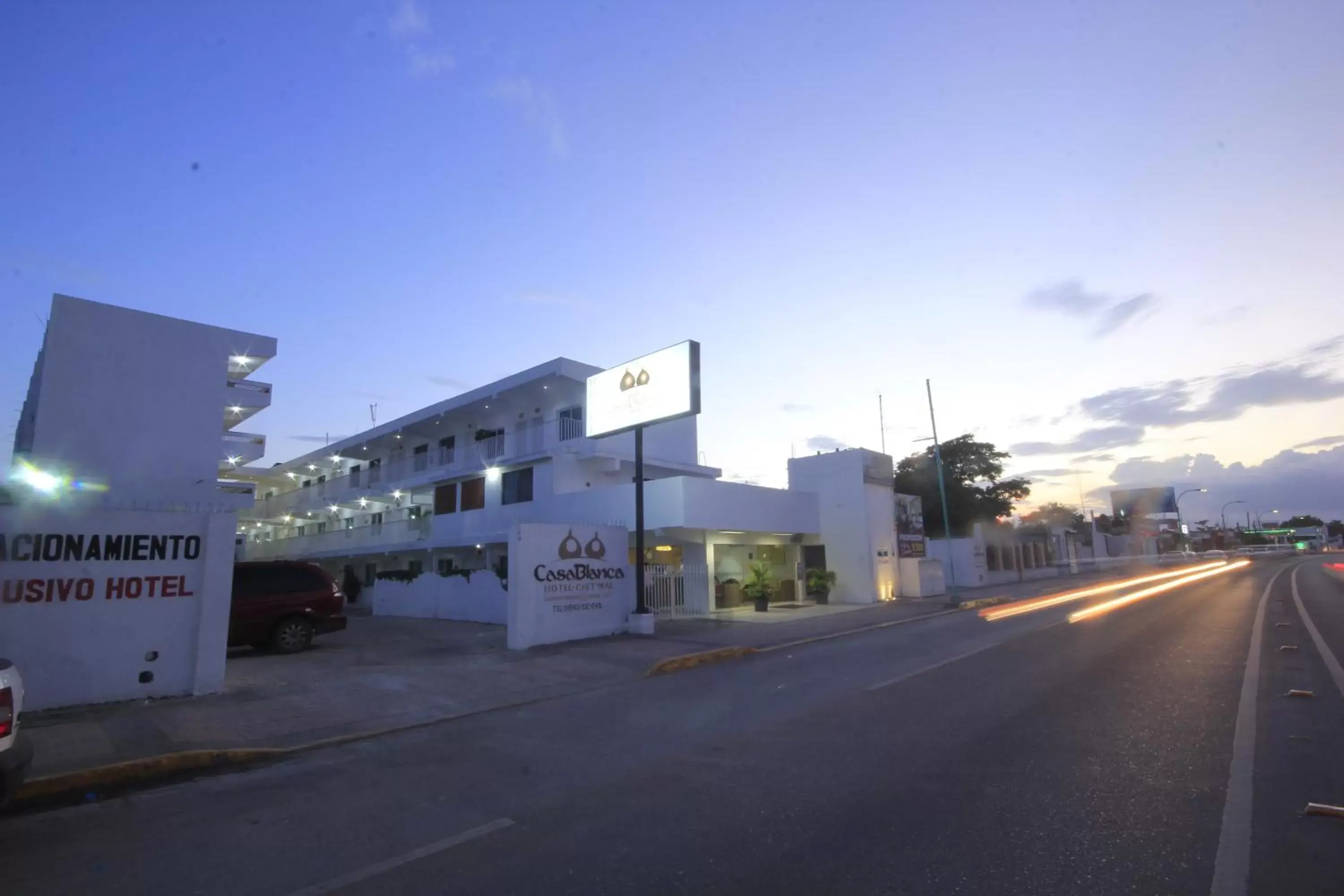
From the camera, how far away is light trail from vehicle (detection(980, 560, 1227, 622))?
2217cm

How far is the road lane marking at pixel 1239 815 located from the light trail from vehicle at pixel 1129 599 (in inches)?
436

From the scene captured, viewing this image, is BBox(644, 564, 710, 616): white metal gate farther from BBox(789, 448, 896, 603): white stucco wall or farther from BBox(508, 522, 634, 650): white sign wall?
Result: BBox(789, 448, 896, 603): white stucco wall

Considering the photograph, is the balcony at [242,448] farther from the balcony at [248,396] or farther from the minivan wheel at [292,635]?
the minivan wheel at [292,635]

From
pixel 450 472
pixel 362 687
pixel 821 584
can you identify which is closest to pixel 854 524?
pixel 821 584

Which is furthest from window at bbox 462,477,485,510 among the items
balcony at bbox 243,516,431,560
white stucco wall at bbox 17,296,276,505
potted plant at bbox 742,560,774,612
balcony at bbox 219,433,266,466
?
potted plant at bbox 742,560,774,612

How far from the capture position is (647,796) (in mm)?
5645

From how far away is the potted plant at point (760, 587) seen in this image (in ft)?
82.3

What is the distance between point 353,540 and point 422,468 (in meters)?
4.88

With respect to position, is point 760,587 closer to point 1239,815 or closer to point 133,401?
point 133,401

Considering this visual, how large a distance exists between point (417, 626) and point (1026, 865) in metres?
20.6

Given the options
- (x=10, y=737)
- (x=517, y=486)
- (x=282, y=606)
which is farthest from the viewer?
(x=517, y=486)

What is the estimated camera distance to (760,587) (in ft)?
82.7

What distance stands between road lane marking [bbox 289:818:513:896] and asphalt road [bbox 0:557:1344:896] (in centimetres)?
2

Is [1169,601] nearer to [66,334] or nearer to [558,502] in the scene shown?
[558,502]
